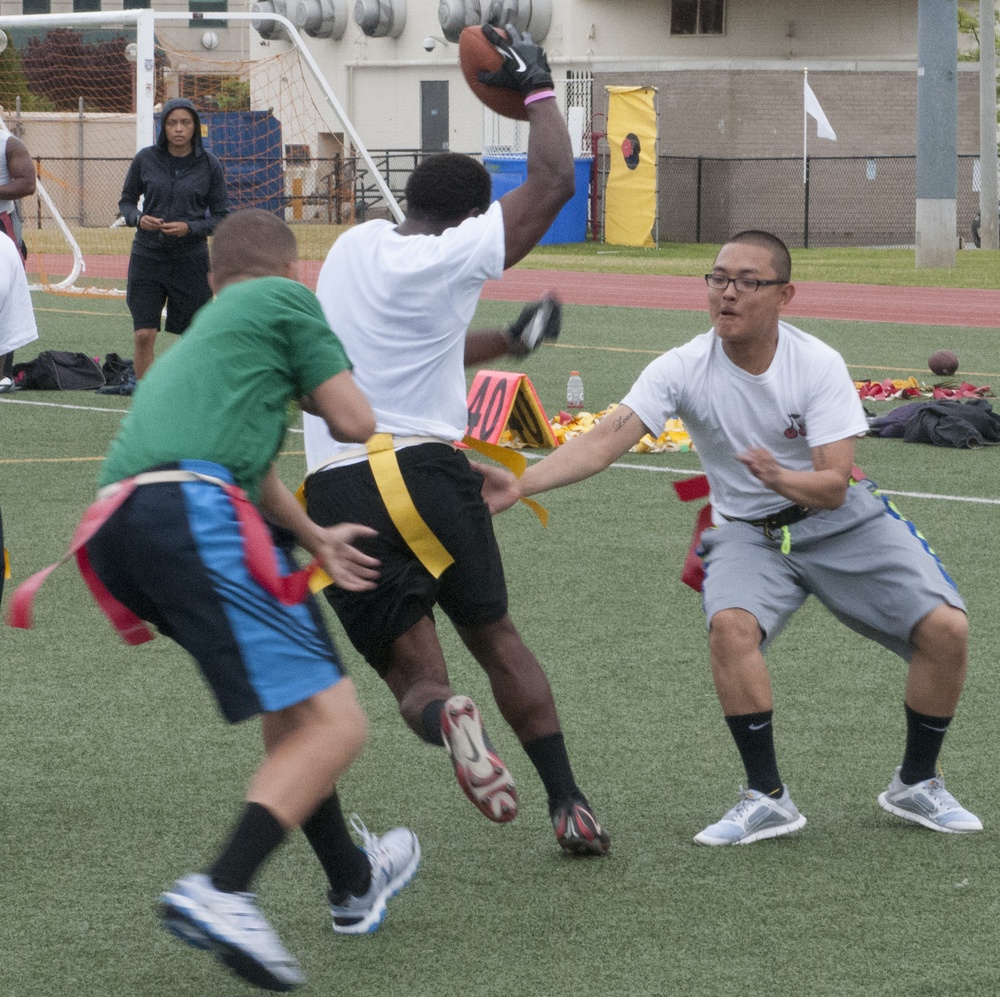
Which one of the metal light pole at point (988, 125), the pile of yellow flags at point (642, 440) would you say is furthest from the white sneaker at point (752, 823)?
the metal light pole at point (988, 125)

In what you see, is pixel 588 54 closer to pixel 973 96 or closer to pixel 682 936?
pixel 973 96

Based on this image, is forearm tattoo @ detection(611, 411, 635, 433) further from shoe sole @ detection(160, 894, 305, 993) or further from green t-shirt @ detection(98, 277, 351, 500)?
shoe sole @ detection(160, 894, 305, 993)

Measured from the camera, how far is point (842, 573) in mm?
4781

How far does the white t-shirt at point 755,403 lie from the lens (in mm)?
4777

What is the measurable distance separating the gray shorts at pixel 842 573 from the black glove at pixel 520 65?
1.32 meters

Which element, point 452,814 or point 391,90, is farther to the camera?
point 391,90

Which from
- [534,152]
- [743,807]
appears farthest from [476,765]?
[534,152]

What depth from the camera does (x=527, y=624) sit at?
7027 mm

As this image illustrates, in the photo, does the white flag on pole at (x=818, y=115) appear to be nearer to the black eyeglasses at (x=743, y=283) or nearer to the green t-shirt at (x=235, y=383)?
the black eyeglasses at (x=743, y=283)

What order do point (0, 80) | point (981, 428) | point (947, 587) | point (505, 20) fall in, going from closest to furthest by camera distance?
point (947, 587)
point (981, 428)
point (505, 20)
point (0, 80)

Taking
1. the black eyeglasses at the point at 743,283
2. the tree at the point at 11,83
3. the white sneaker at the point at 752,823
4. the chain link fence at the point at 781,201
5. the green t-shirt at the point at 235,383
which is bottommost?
the white sneaker at the point at 752,823

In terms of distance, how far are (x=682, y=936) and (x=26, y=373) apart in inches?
438

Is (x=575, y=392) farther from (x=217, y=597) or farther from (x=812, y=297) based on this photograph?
(x=812, y=297)

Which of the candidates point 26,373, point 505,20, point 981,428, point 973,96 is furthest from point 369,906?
point 973,96
